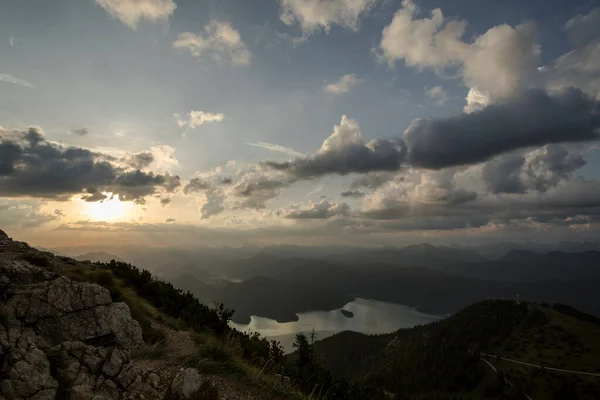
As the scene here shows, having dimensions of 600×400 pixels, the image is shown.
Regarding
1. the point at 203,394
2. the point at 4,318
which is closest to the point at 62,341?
the point at 4,318

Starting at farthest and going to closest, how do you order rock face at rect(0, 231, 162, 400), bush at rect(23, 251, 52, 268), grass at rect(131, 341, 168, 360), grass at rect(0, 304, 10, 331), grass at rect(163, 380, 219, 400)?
bush at rect(23, 251, 52, 268) < grass at rect(131, 341, 168, 360) < grass at rect(0, 304, 10, 331) < grass at rect(163, 380, 219, 400) < rock face at rect(0, 231, 162, 400)

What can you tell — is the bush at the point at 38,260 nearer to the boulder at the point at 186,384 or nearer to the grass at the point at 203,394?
the boulder at the point at 186,384

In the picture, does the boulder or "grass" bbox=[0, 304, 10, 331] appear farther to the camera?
"grass" bbox=[0, 304, 10, 331]

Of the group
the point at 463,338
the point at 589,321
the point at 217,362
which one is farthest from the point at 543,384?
the point at 217,362

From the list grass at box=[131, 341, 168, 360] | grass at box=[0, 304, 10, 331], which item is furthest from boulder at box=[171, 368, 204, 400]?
grass at box=[0, 304, 10, 331]

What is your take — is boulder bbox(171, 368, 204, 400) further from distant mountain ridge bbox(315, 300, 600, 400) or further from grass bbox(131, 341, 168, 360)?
distant mountain ridge bbox(315, 300, 600, 400)

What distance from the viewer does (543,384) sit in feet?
406

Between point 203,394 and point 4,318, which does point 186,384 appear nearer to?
point 203,394

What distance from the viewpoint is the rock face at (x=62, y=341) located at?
22.7 ft

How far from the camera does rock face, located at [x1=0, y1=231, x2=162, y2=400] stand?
6910mm

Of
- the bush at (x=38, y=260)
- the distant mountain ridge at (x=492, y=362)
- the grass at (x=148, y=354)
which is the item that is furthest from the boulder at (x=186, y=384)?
the distant mountain ridge at (x=492, y=362)

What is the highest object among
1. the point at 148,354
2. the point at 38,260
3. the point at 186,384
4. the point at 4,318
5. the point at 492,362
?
the point at 38,260

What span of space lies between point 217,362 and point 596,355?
20887 cm

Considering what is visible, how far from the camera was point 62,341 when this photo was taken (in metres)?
11.2
